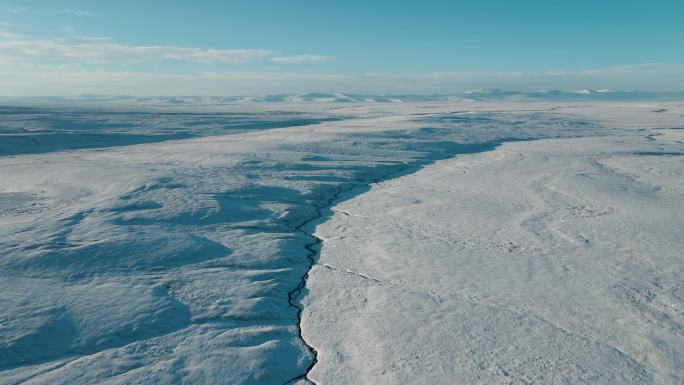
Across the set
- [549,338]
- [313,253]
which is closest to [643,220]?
[549,338]

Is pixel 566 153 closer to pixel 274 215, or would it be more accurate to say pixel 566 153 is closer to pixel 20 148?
pixel 274 215

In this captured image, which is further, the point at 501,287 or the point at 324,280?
the point at 324,280

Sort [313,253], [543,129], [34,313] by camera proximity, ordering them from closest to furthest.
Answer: [34,313]
[313,253]
[543,129]
